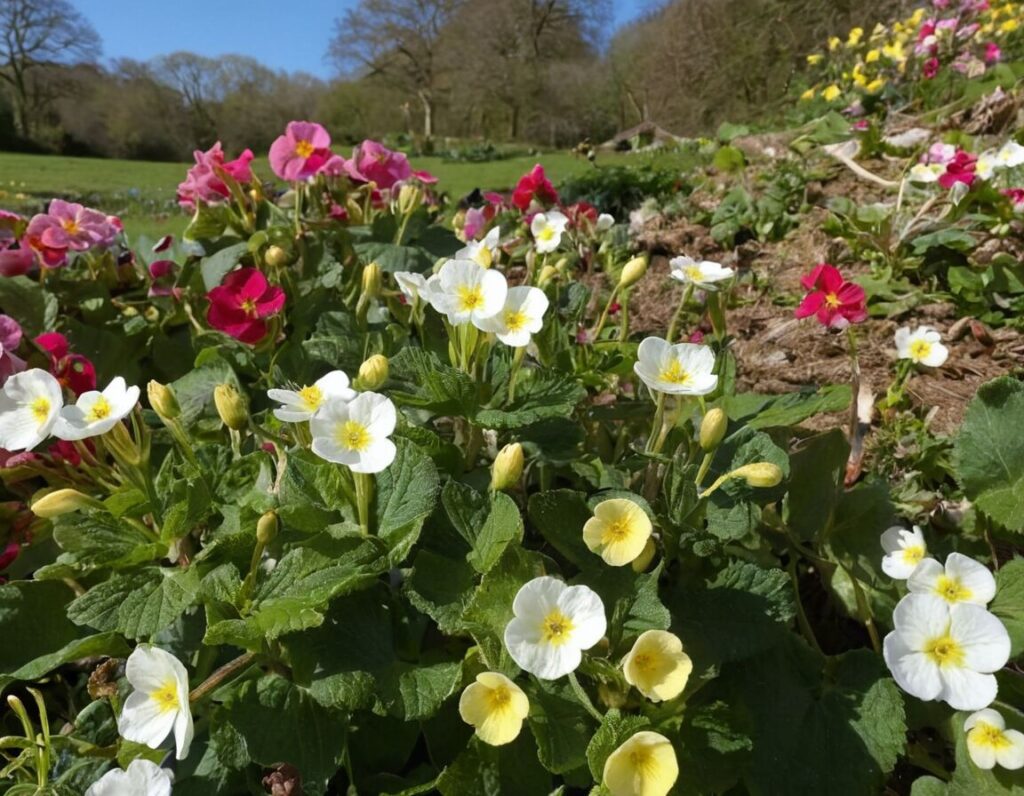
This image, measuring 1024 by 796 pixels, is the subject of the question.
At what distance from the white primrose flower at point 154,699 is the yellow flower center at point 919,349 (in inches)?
53.4

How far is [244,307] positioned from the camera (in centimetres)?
127

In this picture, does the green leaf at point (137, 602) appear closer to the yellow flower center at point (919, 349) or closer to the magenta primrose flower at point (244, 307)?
the magenta primrose flower at point (244, 307)

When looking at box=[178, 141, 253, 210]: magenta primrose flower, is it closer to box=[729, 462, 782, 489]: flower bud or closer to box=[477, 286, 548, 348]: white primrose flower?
box=[477, 286, 548, 348]: white primrose flower

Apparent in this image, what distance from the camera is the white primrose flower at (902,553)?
3.01 feet

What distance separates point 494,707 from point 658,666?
17 cm

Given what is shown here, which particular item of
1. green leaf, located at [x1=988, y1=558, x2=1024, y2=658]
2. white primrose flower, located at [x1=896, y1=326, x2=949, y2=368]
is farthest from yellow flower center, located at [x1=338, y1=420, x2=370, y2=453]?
white primrose flower, located at [x1=896, y1=326, x2=949, y2=368]

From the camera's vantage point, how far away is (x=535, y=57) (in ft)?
68.3

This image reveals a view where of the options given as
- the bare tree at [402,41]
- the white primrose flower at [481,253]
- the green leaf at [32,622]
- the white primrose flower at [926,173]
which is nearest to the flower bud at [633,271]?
the white primrose flower at [481,253]

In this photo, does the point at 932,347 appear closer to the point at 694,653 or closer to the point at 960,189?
the point at 960,189

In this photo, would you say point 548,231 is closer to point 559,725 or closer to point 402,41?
point 559,725

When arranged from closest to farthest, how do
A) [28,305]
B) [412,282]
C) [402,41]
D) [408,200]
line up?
[412,282] < [28,305] < [408,200] < [402,41]

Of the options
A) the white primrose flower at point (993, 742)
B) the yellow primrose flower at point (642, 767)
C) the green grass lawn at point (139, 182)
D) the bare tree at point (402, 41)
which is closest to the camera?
the yellow primrose flower at point (642, 767)

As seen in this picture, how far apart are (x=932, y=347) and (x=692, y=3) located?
1083cm

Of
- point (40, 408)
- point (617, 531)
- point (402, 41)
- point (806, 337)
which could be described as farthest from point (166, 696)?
point (402, 41)
